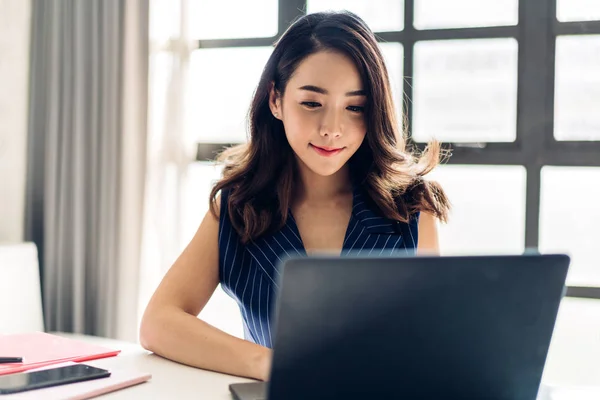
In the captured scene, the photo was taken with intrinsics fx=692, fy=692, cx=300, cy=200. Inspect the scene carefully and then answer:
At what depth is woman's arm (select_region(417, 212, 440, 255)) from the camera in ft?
5.18

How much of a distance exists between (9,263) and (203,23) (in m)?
1.15

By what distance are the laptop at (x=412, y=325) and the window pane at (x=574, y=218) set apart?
167cm

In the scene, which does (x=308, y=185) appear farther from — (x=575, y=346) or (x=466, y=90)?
(x=575, y=346)

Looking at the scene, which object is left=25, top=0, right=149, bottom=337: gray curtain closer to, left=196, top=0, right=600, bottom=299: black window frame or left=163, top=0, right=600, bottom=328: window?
left=163, top=0, right=600, bottom=328: window

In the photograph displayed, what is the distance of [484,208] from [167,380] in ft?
5.35

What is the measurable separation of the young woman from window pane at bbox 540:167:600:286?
0.92 m

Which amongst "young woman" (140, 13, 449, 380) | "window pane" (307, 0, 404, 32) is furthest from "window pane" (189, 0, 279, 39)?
"young woman" (140, 13, 449, 380)

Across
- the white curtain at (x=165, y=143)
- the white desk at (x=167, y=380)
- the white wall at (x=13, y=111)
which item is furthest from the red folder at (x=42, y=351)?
the white wall at (x=13, y=111)

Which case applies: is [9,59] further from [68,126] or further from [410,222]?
[410,222]

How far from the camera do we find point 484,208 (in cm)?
247

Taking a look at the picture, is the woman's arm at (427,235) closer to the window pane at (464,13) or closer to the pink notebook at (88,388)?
the pink notebook at (88,388)

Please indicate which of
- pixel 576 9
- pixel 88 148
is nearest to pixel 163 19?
pixel 88 148

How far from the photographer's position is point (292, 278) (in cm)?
Result: 69

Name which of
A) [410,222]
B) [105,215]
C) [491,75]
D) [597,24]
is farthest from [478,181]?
[105,215]
